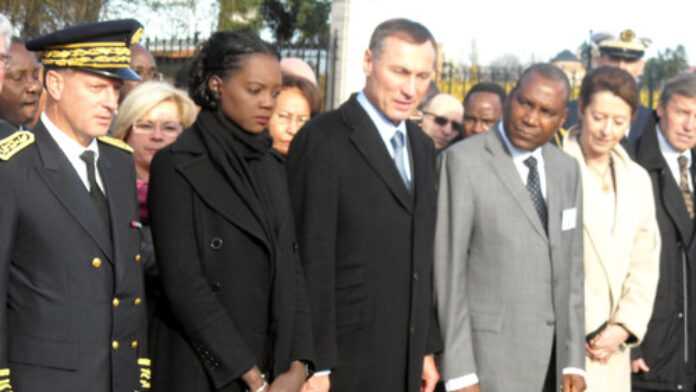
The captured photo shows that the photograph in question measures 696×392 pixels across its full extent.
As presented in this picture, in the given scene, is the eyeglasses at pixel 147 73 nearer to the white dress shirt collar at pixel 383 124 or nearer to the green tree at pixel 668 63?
the white dress shirt collar at pixel 383 124

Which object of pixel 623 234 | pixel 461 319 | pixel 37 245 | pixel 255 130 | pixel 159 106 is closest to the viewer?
pixel 37 245

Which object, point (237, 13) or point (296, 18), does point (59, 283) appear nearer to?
point (237, 13)

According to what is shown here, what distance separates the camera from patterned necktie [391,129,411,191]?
4.34 meters

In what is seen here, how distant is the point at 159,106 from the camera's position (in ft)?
15.8

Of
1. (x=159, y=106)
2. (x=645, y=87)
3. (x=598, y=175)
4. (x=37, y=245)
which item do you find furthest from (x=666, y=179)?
(x=645, y=87)

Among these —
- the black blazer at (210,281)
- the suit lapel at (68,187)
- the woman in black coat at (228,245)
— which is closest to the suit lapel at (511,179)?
the woman in black coat at (228,245)

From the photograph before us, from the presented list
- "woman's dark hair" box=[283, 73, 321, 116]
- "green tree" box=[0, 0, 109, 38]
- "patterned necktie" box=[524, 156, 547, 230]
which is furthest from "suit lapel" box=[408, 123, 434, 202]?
"green tree" box=[0, 0, 109, 38]

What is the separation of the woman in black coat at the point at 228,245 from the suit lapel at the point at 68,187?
1.01 ft

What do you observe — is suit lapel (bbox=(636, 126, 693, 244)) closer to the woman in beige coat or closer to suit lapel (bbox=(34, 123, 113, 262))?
the woman in beige coat

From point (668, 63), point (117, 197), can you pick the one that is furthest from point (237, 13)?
point (117, 197)

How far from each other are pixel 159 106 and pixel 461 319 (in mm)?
1774

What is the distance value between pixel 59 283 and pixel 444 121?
407 centimetres

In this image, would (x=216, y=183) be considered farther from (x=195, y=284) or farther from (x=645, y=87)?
(x=645, y=87)

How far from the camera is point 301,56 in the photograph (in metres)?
15.3
